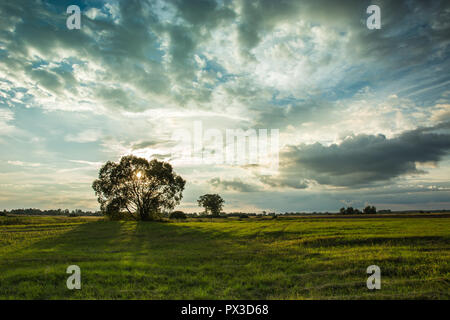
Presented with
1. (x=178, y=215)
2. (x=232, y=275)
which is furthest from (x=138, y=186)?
(x=232, y=275)

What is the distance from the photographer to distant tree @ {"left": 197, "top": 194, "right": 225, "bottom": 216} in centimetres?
13475

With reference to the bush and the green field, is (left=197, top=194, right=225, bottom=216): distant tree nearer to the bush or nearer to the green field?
the bush

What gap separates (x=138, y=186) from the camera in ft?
222

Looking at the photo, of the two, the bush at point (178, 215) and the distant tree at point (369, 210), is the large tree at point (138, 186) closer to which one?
the bush at point (178, 215)

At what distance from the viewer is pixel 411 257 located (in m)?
14.6

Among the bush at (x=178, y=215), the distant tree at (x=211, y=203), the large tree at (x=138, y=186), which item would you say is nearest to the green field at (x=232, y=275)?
the large tree at (x=138, y=186)

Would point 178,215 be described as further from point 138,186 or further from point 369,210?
point 369,210

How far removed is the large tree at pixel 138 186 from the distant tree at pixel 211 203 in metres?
66.1

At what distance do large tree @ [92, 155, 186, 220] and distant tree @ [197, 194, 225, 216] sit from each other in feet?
217

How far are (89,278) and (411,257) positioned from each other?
17772 millimetres

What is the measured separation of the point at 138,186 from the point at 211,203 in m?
71.1

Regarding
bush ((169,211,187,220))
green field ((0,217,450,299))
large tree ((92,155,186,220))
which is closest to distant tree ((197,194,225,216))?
bush ((169,211,187,220))

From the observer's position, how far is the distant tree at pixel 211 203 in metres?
135
